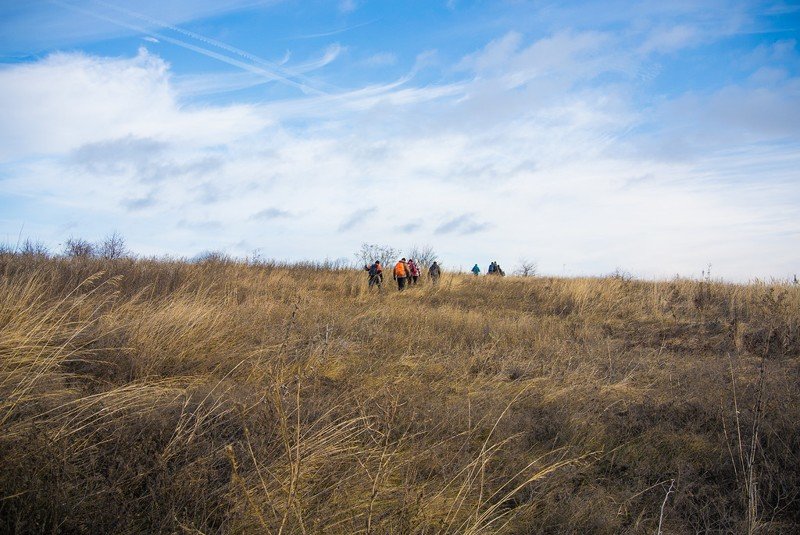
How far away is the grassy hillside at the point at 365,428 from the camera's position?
2479 mm

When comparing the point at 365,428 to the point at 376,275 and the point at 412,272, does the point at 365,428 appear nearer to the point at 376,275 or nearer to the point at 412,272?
the point at 376,275

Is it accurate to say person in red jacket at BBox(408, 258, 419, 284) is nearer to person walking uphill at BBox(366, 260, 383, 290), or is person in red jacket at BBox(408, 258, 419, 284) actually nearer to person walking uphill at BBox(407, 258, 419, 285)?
person walking uphill at BBox(407, 258, 419, 285)

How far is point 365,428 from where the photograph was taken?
3.71 meters

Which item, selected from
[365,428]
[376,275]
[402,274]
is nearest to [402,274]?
[402,274]

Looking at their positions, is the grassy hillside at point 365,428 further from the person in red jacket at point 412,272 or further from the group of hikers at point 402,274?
the person in red jacket at point 412,272

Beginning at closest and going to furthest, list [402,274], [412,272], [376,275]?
[402,274]
[376,275]
[412,272]

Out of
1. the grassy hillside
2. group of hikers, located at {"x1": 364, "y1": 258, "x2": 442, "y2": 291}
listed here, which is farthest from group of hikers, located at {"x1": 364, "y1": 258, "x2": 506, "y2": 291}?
the grassy hillside

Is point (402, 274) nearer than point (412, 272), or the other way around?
point (402, 274)

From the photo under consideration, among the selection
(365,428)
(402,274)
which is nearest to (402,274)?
(402,274)

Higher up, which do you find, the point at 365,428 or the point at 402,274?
the point at 402,274

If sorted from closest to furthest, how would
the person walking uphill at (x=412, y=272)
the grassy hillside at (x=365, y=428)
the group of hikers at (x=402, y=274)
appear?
the grassy hillside at (x=365, y=428) → the group of hikers at (x=402, y=274) → the person walking uphill at (x=412, y=272)

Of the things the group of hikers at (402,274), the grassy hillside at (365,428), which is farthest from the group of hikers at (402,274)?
the grassy hillside at (365,428)

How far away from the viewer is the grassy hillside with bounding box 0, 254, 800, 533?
248cm

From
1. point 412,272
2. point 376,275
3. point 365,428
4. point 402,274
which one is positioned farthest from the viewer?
point 412,272
